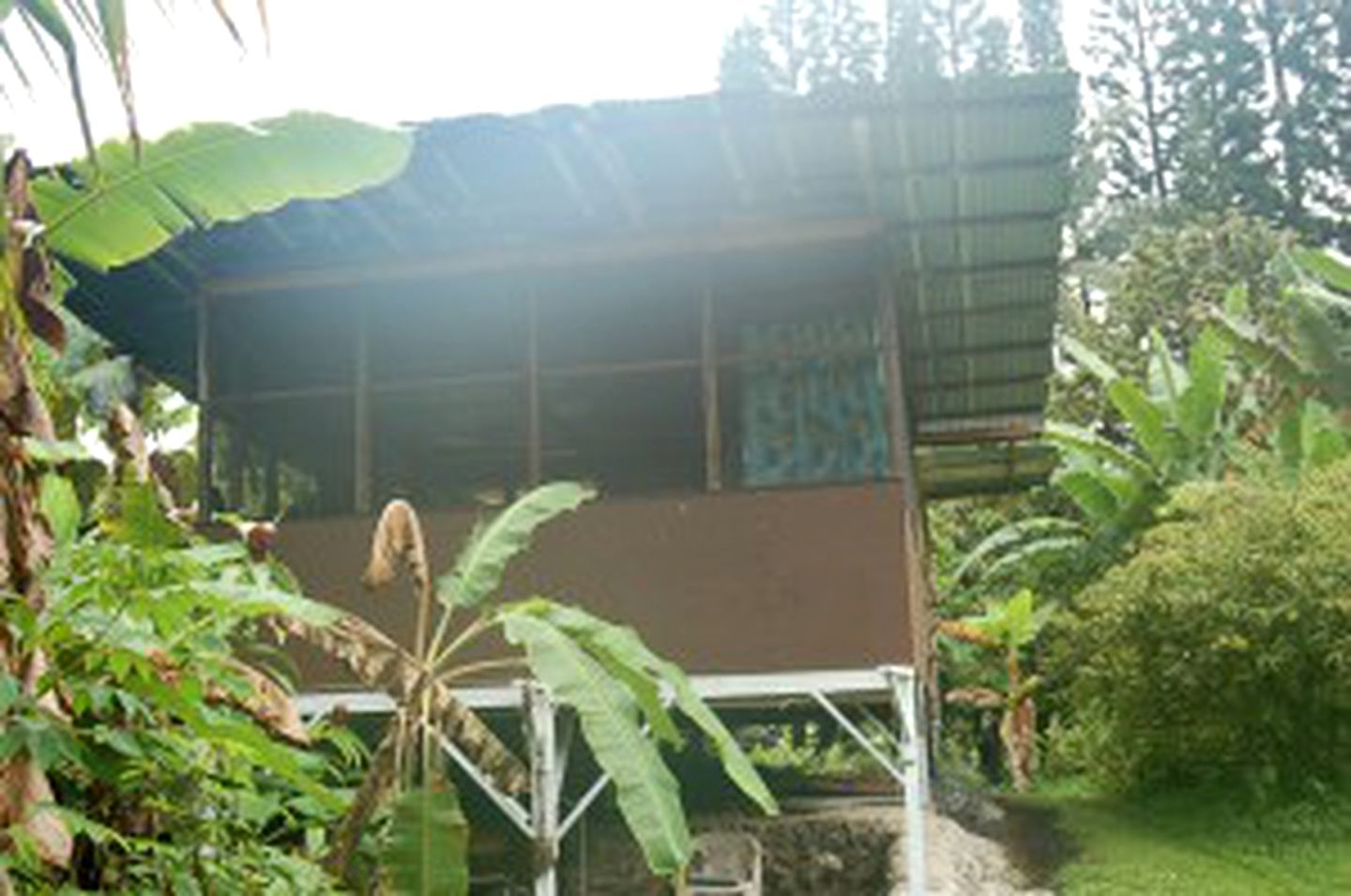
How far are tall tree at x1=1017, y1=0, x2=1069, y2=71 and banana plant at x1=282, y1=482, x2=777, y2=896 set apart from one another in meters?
29.3

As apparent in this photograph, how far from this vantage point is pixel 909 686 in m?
9.59

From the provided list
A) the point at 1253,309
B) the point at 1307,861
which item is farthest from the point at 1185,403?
the point at 1253,309

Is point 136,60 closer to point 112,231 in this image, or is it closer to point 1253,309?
point 112,231

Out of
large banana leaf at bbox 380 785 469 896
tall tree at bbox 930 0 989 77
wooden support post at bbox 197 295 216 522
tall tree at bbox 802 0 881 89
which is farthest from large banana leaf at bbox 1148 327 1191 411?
tall tree at bbox 802 0 881 89

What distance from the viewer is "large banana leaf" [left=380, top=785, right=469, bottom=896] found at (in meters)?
5.91

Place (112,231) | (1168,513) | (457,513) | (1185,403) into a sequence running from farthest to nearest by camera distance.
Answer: (1185,403) < (1168,513) < (457,513) < (112,231)

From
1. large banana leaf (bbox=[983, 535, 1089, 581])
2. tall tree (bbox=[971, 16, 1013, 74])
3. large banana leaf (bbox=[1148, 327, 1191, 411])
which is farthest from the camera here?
tall tree (bbox=[971, 16, 1013, 74])

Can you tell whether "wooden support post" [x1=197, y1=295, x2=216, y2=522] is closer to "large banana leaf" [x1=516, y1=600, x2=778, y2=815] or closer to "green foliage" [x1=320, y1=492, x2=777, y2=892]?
"green foliage" [x1=320, y1=492, x2=777, y2=892]

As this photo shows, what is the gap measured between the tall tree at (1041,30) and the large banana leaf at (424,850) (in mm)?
30257

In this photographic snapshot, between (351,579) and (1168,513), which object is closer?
(351,579)

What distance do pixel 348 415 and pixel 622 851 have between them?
3788 mm

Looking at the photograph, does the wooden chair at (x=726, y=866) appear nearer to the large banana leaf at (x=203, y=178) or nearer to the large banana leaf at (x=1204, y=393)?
the large banana leaf at (x=203, y=178)

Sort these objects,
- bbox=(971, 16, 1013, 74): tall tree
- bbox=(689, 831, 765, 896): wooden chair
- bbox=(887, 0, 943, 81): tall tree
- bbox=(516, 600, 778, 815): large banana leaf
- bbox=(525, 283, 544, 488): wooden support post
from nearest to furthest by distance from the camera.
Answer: bbox=(516, 600, 778, 815): large banana leaf < bbox=(525, 283, 544, 488): wooden support post < bbox=(689, 831, 765, 896): wooden chair < bbox=(887, 0, 943, 81): tall tree < bbox=(971, 16, 1013, 74): tall tree

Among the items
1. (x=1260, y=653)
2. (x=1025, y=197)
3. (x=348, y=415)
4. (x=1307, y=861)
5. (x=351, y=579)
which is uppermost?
(x=1025, y=197)
